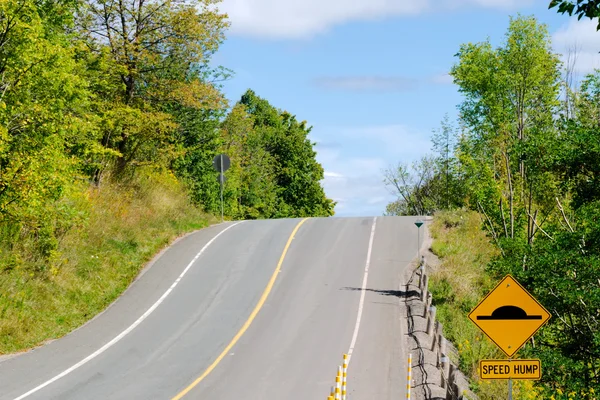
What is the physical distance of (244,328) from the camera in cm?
2269

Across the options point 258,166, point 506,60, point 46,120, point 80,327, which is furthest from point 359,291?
point 258,166

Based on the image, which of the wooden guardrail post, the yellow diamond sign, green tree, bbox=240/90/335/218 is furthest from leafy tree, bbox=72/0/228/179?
green tree, bbox=240/90/335/218

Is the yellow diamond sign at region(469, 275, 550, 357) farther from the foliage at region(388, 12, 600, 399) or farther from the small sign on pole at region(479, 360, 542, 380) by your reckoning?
the foliage at region(388, 12, 600, 399)

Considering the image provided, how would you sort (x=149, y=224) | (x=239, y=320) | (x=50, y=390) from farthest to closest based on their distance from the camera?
1. (x=149, y=224)
2. (x=239, y=320)
3. (x=50, y=390)

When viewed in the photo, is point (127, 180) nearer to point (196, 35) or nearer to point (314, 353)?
point (196, 35)

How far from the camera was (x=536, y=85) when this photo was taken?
174ft

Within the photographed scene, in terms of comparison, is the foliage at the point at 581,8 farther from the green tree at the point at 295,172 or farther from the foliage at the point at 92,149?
the green tree at the point at 295,172

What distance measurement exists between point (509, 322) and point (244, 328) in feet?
43.6

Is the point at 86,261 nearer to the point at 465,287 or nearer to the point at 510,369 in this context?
the point at 465,287

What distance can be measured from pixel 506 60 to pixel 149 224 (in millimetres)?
32023

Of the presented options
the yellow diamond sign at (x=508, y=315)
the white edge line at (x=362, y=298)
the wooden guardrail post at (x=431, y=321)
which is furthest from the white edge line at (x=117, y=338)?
the yellow diamond sign at (x=508, y=315)

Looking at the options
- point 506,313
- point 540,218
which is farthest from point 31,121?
point 540,218

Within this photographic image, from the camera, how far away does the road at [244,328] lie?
56.4 ft

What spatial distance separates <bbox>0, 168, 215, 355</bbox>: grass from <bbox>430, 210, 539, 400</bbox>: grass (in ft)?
38.8
